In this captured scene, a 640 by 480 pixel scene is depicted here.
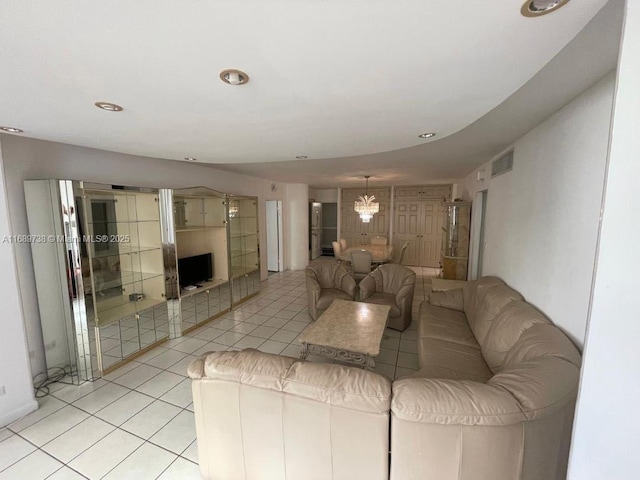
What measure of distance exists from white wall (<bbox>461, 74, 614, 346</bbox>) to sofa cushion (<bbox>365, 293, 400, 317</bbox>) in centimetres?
135

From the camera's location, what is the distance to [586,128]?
1.67m

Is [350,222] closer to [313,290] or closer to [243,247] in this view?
[243,247]

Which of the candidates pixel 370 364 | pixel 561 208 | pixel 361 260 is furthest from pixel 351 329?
pixel 361 260

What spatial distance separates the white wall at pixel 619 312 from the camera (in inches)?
28.8

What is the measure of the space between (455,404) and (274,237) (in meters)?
6.35

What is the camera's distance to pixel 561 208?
6.29 ft

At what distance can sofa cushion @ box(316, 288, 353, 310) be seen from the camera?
3.81 m

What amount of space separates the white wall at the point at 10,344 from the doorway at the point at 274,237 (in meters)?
5.01

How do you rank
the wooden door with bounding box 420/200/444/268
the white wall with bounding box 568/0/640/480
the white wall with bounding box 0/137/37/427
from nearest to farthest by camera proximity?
the white wall with bounding box 568/0/640/480
the white wall with bounding box 0/137/37/427
the wooden door with bounding box 420/200/444/268

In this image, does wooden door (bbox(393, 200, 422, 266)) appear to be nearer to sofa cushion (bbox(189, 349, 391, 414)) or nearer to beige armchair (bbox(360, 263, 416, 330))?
beige armchair (bbox(360, 263, 416, 330))

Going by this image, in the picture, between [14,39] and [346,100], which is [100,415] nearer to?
[14,39]

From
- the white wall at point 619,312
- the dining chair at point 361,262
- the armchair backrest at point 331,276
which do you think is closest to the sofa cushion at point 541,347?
the white wall at point 619,312

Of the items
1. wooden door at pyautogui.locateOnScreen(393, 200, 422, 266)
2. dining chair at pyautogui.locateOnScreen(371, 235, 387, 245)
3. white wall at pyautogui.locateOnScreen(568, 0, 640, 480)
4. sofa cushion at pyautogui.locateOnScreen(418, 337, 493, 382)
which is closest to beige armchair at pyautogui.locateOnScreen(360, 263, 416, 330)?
sofa cushion at pyautogui.locateOnScreen(418, 337, 493, 382)

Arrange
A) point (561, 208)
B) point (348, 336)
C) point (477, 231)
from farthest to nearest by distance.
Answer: point (477, 231) → point (348, 336) → point (561, 208)
